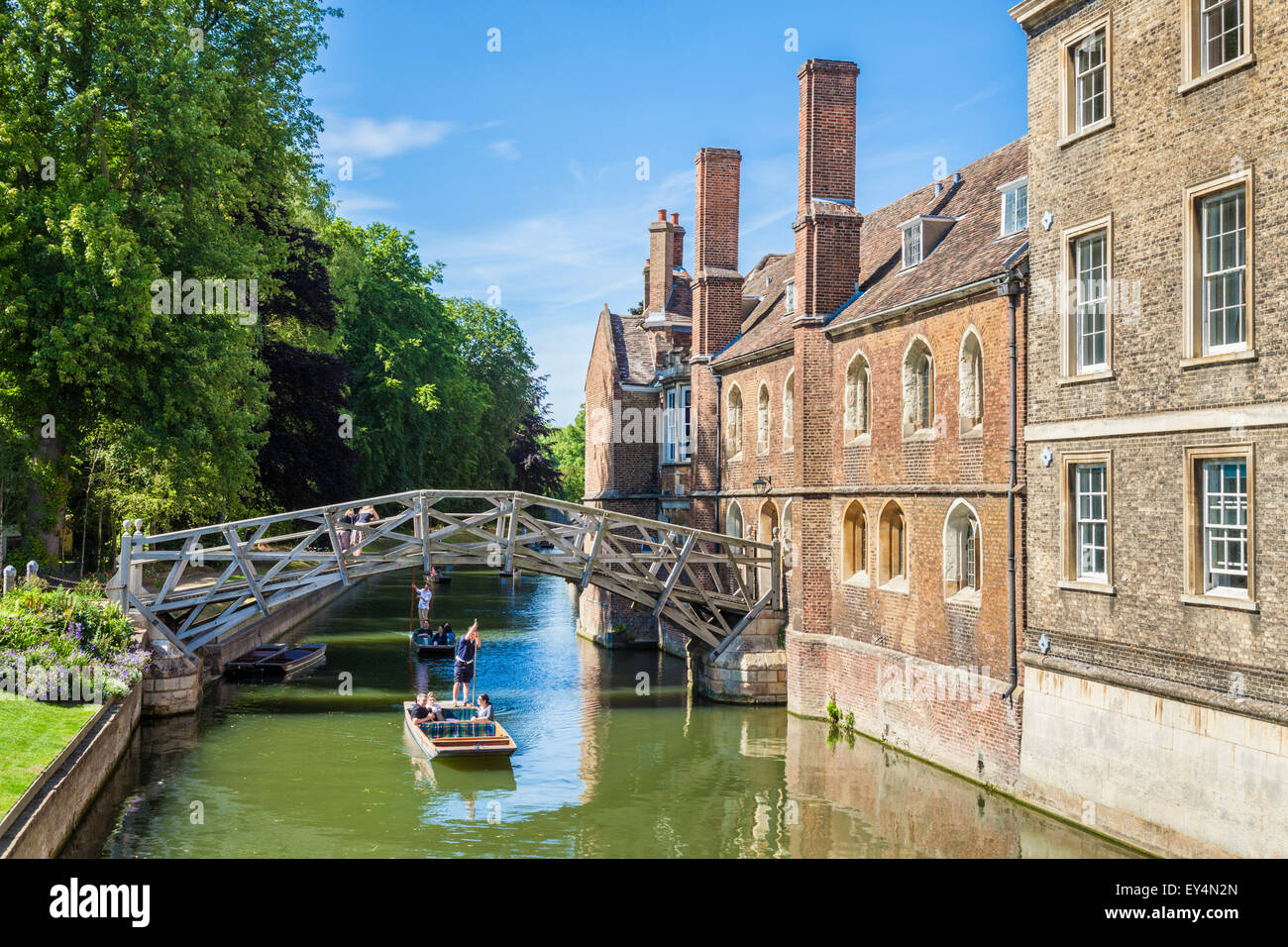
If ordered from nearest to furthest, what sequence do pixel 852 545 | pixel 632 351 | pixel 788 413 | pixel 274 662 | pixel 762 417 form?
pixel 852 545
pixel 788 413
pixel 762 417
pixel 274 662
pixel 632 351

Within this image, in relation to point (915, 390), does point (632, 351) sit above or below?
above

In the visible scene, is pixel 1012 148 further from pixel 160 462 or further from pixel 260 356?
pixel 260 356

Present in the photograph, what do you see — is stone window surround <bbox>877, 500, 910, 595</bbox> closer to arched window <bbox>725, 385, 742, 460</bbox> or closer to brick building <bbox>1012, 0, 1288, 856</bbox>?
brick building <bbox>1012, 0, 1288, 856</bbox>

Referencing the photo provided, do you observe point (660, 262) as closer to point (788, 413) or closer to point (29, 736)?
point (788, 413)

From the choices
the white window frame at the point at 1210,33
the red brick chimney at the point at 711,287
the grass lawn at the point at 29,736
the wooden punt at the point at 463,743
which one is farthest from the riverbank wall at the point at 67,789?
the red brick chimney at the point at 711,287

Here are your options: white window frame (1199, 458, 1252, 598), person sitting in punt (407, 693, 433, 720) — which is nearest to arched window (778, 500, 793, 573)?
person sitting in punt (407, 693, 433, 720)

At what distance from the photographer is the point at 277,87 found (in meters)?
31.0

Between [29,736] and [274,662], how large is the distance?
13309 millimetres

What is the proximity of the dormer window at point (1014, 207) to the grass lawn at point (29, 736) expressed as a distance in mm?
16006

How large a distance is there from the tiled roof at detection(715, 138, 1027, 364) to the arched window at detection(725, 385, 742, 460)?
968 mm

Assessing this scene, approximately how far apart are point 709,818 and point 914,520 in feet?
21.5

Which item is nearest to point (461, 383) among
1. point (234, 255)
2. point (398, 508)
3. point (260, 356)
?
point (398, 508)

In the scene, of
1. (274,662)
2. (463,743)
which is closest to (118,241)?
(274,662)

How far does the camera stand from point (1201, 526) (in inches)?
525
